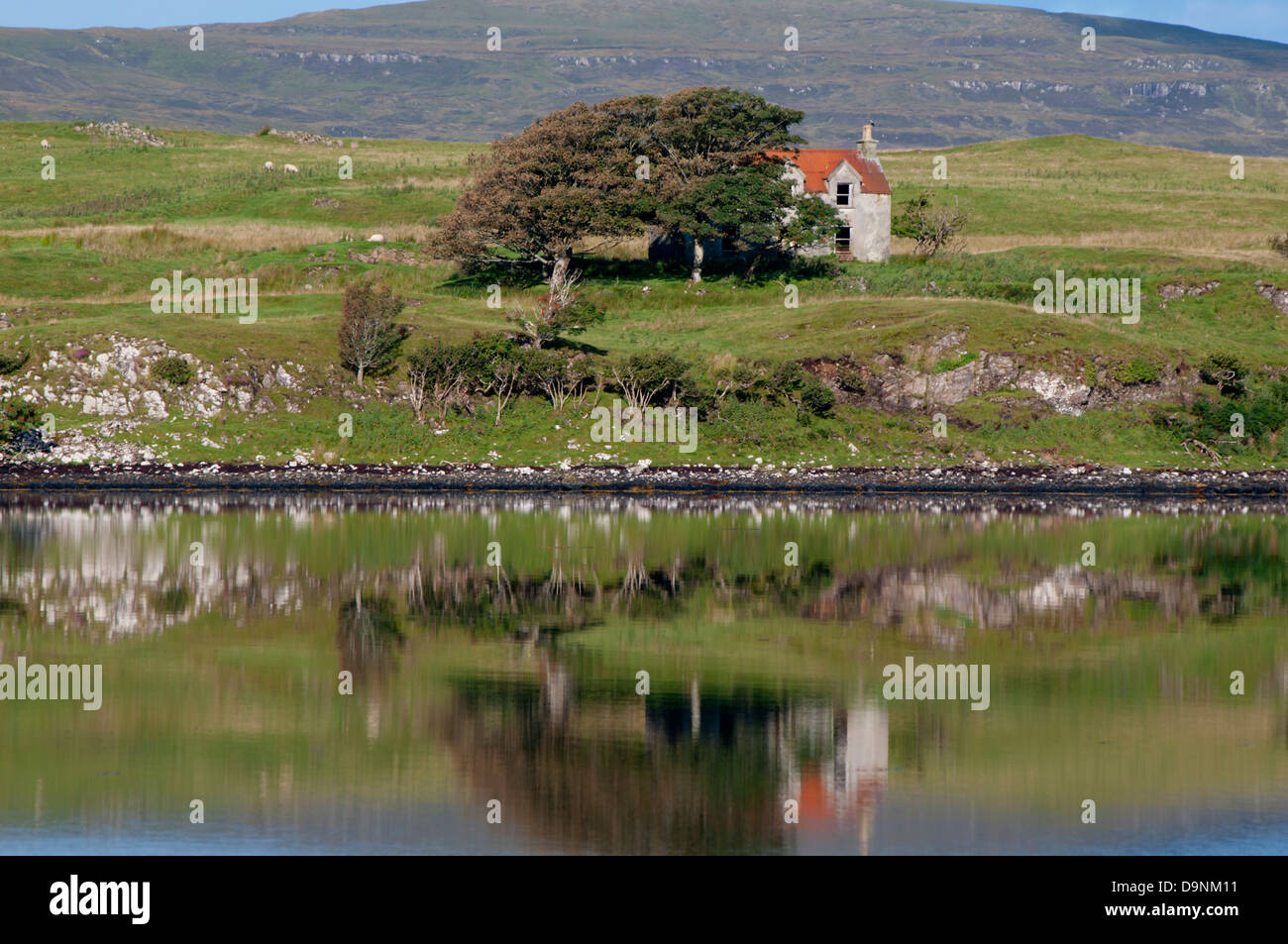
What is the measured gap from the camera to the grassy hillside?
56.4 m

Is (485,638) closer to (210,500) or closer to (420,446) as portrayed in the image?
(210,500)

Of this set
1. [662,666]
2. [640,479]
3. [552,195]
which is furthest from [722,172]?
[662,666]

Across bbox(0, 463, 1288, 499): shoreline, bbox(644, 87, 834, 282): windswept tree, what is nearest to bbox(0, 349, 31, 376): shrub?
bbox(0, 463, 1288, 499): shoreline

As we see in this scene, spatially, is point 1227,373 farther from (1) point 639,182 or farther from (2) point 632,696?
(2) point 632,696

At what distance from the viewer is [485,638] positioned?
2431 centimetres

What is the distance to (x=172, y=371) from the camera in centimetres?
5616

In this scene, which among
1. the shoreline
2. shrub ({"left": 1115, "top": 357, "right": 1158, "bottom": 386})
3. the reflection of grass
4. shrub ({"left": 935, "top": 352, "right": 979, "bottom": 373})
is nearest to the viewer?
the reflection of grass

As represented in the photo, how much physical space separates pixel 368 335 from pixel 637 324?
15.4 metres

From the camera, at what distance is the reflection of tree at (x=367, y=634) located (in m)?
22.1

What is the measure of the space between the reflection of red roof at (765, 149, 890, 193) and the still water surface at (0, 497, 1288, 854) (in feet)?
151

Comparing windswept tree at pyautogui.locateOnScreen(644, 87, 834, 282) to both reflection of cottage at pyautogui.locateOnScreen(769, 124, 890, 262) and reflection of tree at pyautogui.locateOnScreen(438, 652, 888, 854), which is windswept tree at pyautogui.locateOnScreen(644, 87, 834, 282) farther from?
reflection of tree at pyautogui.locateOnScreen(438, 652, 888, 854)

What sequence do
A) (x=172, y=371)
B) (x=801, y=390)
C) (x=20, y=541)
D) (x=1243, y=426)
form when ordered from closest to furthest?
(x=20, y=541) → (x=172, y=371) → (x=801, y=390) → (x=1243, y=426)

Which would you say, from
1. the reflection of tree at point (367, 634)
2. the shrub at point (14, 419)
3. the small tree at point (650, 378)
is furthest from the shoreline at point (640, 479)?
the reflection of tree at point (367, 634)

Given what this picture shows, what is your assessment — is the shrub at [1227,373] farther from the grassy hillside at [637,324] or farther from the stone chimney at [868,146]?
the stone chimney at [868,146]
